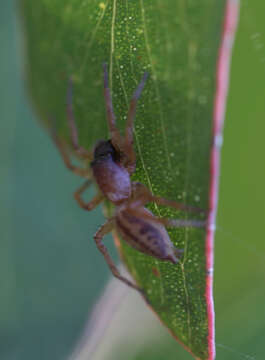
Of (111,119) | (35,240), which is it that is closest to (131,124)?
(111,119)

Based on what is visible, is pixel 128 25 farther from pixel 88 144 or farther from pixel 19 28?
pixel 19 28

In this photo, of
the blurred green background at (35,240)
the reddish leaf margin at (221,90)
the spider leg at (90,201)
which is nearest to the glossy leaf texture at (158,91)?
the reddish leaf margin at (221,90)

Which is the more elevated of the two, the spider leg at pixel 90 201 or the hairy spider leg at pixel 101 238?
the spider leg at pixel 90 201

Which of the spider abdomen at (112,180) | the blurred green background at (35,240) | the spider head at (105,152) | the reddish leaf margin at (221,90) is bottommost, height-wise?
the blurred green background at (35,240)

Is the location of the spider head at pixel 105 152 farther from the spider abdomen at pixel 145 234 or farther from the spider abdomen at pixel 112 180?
the spider abdomen at pixel 145 234

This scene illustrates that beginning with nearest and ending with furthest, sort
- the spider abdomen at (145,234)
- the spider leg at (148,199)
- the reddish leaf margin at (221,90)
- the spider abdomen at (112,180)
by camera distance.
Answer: the reddish leaf margin at (221,90) < the spider leg at (148,199) < the spider abdomen at (145,234) < the spider abdomen at (112,180)

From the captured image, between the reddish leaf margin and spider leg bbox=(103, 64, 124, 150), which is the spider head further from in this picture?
the reddish leaf margin
